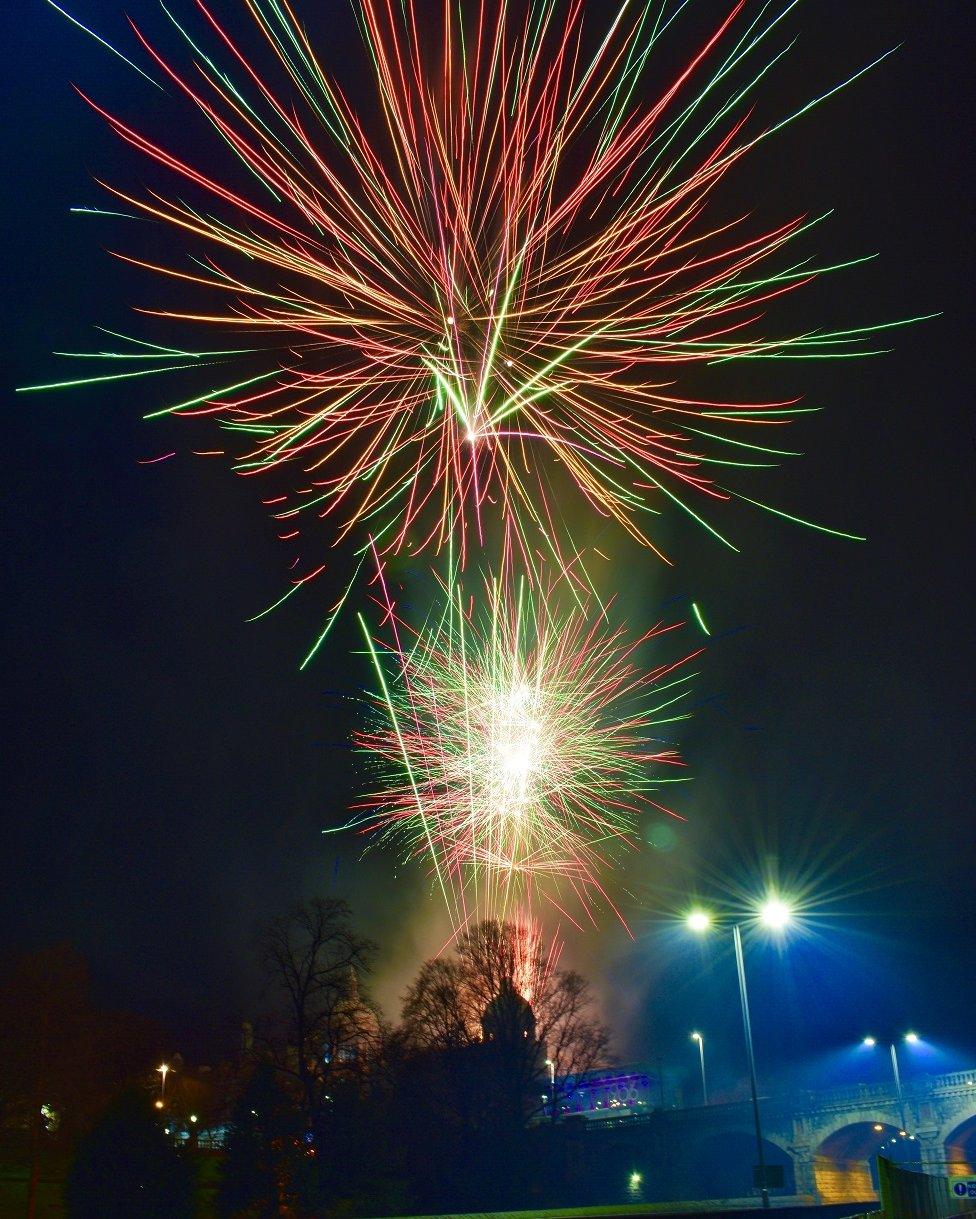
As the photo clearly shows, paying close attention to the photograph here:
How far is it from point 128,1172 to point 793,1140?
48.7 m

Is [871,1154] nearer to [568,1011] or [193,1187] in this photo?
[568,1011]

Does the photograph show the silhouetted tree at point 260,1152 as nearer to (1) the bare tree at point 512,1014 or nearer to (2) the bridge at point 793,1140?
(1) the bare tree at point 512,1014

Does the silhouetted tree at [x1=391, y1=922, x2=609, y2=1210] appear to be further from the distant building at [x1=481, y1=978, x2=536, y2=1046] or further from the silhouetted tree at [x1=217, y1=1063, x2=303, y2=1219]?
the silhouetted tree at [x1=217, y1=1063, x2=303, y2=1219]

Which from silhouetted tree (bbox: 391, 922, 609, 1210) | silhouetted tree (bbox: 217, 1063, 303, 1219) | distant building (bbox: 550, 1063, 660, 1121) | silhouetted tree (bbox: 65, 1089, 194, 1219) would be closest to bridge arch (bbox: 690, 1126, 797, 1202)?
silhouetted tree (bbox: 391, 922, 609, 1210)

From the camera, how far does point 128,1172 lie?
88.8 feet

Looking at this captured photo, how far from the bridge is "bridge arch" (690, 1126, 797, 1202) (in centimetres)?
6

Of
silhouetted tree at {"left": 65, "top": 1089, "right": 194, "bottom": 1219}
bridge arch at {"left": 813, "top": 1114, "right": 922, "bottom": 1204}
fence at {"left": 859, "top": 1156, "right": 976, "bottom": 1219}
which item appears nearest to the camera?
fence at {"left": 859, "top": 1156, "right": 976, "bottom": 1219}

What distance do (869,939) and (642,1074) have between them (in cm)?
5642

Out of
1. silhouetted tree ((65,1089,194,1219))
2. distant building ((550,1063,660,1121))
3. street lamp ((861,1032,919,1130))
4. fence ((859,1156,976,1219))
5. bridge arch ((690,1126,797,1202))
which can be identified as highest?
distant building ((550,1063,660,1121))

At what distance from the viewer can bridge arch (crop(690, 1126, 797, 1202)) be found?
211 ft

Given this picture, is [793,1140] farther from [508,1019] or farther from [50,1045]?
[50,1045]

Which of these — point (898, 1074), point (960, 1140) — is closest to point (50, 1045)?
point (898, 1074)

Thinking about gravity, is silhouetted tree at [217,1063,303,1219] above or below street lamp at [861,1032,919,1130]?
below

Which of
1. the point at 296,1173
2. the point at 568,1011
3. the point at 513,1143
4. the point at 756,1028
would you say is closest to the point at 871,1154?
the point at 756,1028
